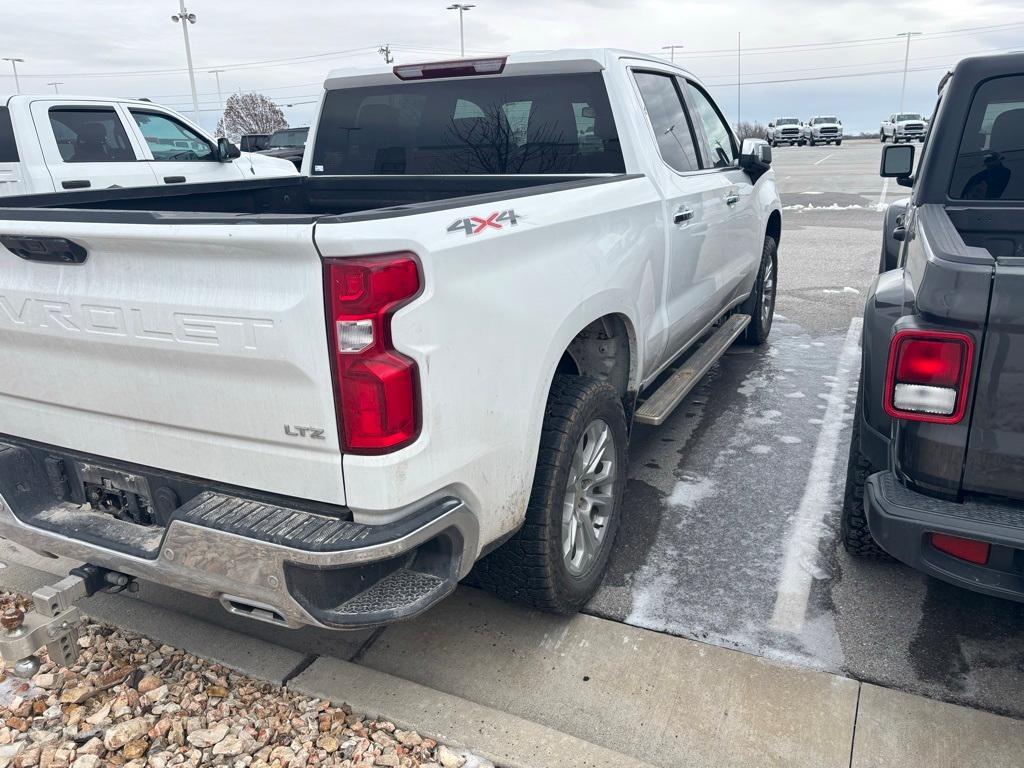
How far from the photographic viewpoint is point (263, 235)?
194cm

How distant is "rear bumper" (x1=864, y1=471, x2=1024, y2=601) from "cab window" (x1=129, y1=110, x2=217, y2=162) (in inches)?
346

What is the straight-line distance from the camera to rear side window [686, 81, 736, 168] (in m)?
4.84

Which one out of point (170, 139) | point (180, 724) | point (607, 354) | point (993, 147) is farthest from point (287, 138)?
point (180, 724)

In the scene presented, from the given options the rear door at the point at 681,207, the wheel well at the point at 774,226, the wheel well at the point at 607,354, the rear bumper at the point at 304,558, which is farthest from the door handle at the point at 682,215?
the wheel well at the point at 774,226

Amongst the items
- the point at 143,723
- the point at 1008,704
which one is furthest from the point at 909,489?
the point at 143,723

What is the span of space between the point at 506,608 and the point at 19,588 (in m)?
2.01

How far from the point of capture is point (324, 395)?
203 cm

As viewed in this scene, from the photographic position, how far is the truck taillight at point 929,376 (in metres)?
2.22

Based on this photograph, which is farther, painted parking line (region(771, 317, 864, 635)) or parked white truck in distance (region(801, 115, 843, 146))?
parked white truck in distance (region(801, 115, 843, 146))

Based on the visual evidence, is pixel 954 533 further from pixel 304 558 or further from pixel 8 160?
pixel 8 160

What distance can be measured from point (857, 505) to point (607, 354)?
3.70 ft

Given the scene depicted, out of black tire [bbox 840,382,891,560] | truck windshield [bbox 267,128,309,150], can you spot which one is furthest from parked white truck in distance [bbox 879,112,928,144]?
black tire [bbox 840,382,891,560]

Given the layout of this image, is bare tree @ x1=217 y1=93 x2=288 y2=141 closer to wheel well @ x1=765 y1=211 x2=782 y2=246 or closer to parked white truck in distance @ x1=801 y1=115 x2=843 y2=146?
parked white truck in distance @ x1=801 y1=115 x2=843 y2=146

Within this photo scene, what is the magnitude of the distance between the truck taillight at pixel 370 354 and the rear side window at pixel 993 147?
273cm
